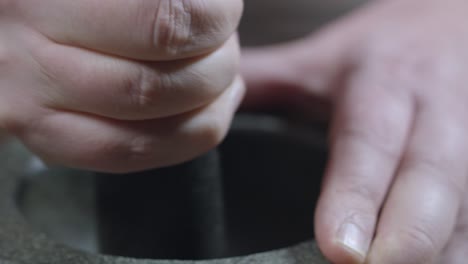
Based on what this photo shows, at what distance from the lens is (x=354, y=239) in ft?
1.68

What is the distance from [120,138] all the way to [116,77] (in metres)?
0.06

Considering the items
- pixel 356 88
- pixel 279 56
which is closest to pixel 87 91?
pixel 356 88

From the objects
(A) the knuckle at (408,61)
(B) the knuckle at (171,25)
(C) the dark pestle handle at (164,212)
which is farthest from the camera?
(A) the knuckle at (408,61)

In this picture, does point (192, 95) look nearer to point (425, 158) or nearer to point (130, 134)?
point (130, 134)

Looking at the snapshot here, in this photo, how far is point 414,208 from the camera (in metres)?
0.56

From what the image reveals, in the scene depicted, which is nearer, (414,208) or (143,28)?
(143,28)

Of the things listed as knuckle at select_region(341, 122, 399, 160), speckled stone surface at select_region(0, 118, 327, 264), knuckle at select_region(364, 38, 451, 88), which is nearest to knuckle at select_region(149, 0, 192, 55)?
speckled stone surface at select_region(0, 118, 327, 264)

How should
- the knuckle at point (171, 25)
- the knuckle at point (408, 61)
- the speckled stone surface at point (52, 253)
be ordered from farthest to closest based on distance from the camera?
the knuckle at point (408, 61) → the speckled stone surface at point (52, 253) → the knuckle at point (171, 25)

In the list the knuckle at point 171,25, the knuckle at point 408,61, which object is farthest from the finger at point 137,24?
the knuckle at point 408,61

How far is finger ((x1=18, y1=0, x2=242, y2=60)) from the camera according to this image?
0.39 metres

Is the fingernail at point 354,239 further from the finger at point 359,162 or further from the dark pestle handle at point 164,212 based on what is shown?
the dark pestle handle at point 164,212

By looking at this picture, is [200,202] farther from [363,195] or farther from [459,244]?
[459,244]

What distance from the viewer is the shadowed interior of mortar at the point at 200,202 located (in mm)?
601

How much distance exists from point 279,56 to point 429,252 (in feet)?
1.59
